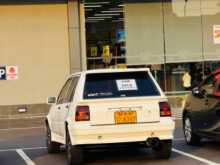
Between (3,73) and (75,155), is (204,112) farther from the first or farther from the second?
(3,73)

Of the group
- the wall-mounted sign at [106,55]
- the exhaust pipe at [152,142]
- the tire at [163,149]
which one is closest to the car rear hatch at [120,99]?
the exhaust pipe at [152,142]

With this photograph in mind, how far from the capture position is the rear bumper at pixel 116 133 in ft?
36.6

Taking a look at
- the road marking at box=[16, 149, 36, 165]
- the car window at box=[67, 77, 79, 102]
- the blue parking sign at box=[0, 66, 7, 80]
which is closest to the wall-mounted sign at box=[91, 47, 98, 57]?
the blue parking sign at box=[0, 66, 7, 80]

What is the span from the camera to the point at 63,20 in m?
25.7

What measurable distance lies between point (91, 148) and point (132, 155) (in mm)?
1683

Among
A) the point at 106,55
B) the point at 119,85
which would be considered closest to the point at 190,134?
the point at 119,85

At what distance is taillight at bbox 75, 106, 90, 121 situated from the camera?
1119cm

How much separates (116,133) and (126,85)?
3.28 feet

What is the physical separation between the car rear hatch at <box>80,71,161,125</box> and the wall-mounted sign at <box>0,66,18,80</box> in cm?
1372

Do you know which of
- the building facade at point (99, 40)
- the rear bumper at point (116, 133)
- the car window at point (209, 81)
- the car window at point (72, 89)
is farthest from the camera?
the building facade at point (99, 40)

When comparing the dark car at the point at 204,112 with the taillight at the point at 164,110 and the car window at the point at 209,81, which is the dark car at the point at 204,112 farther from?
the taillight at the point at 164,110

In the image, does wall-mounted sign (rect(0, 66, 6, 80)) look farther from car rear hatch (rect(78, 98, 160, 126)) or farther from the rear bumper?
car rear hatch (rect(78, 98, 160, 126))

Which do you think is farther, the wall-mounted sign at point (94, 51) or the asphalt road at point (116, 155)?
the wall-mounted sign at point (94, 51)

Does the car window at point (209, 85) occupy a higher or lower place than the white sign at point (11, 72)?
higher
